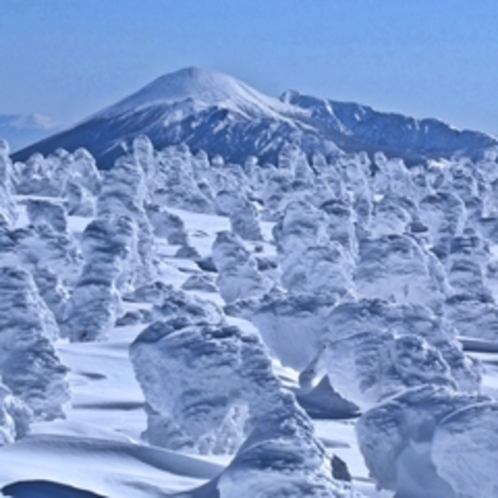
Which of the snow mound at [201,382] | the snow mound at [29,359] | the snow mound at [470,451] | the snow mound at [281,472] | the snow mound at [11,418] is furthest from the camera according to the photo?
the snow mound at [29,359]

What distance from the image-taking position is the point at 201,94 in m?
175

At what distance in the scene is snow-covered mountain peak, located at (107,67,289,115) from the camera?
16850 cm

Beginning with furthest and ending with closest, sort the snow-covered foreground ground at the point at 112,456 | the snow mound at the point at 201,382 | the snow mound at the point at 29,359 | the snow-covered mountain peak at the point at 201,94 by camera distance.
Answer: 1. the snow-covered mountain peak at the point at 201,94
2. the snow mound at the point at 29,359
3. the snow mound at the point at 201,382
4. the snow-covered foreground ground at the point at 112,456

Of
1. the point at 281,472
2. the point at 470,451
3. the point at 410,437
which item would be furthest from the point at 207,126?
the point at 281,472

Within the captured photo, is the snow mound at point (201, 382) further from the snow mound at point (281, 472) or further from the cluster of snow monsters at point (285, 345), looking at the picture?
the snow mound at point (281, 472)

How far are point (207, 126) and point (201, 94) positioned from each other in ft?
75.6

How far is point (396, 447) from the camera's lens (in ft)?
27.3

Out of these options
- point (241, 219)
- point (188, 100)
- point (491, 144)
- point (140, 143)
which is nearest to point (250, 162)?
point (140, 143)

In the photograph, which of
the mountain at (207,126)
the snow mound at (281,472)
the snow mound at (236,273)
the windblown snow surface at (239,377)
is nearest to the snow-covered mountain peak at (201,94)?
the mountain at (207,126)

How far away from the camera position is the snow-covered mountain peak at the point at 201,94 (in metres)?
168

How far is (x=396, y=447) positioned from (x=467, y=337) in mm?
13334

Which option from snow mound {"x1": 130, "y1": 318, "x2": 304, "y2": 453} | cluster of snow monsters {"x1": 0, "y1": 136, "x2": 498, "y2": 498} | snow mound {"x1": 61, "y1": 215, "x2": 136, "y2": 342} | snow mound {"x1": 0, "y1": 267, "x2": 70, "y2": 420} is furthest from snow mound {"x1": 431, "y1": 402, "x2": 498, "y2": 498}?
snow mound {"x1": 61, "y1": 215, "x2": 136, "y2": 342}

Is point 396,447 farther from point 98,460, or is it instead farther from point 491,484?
point 98,460

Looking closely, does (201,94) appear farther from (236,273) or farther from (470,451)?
(470,451)
